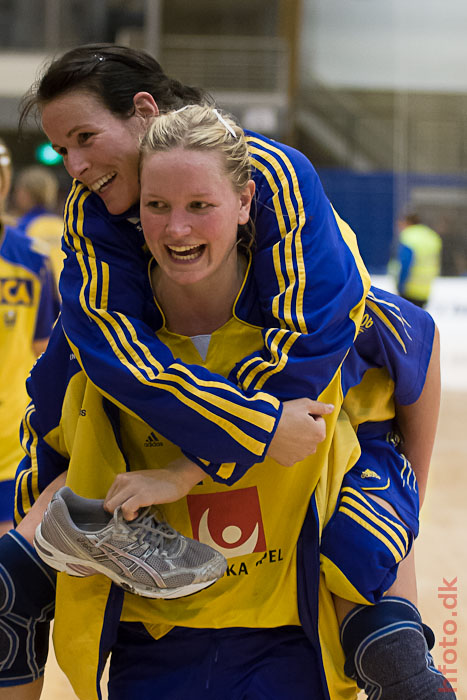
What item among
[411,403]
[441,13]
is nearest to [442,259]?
[441,13]

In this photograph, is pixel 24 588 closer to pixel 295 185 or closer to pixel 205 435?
pixel 205 435

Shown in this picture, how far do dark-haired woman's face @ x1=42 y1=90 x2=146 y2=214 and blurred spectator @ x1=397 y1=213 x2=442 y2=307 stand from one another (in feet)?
31.6

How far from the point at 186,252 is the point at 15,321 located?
6.40 feet

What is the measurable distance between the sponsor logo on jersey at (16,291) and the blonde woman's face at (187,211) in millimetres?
1903

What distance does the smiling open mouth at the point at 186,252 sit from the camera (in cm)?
171

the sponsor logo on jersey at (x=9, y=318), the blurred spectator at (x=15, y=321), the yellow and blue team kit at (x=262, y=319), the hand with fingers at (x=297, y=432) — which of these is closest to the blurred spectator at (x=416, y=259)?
the blurred spectator at (x=15, y=321)

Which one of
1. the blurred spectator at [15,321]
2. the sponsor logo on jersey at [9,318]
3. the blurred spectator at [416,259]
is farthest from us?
the blurred spectator at [416,259]

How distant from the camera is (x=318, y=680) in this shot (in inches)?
73.4

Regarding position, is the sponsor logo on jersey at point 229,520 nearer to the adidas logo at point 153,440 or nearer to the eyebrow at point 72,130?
the adidas logo at point 153,440

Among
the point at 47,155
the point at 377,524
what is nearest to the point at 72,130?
the point at 377,524

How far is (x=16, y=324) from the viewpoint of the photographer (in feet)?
11.6

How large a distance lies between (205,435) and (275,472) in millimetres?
261

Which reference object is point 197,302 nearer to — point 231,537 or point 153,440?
point 153,440

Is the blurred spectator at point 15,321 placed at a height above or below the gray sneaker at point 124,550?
below
